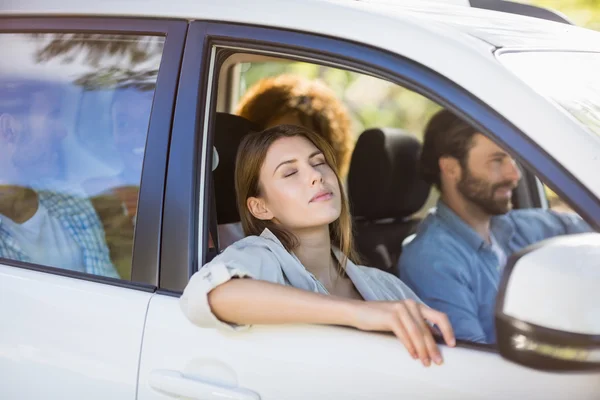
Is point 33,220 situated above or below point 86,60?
below

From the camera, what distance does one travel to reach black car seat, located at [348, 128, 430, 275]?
3236mm

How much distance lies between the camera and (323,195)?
7.10 ft

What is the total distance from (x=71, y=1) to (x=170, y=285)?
779 mm

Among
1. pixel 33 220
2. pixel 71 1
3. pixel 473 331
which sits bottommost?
pixel 473 331

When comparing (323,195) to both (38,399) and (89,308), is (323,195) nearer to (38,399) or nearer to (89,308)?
(89,308)

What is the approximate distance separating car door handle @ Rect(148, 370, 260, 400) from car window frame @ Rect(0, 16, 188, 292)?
0.20m

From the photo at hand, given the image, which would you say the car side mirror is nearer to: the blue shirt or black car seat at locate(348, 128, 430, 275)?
the blue shirt

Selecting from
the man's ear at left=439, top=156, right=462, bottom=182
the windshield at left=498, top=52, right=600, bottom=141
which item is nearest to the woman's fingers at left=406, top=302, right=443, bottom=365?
the windshield at left=498, top=52, right=600, bottom=141

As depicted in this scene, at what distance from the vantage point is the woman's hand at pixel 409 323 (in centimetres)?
156

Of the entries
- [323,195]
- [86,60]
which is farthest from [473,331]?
[86,60]

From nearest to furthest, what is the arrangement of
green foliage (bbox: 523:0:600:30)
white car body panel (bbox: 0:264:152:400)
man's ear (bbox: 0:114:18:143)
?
white car body panel (bbox: 0:264:152:400), man's ear (bbox: 0:114:18:143), green foliage (bbox: 523:0:600:30)

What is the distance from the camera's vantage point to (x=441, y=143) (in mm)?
2699

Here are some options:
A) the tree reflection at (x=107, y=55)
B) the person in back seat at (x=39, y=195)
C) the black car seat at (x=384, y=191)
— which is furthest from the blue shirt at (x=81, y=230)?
the black car seat at (x=384, y=191)

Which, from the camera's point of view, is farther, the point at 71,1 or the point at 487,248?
the point at 487,248
